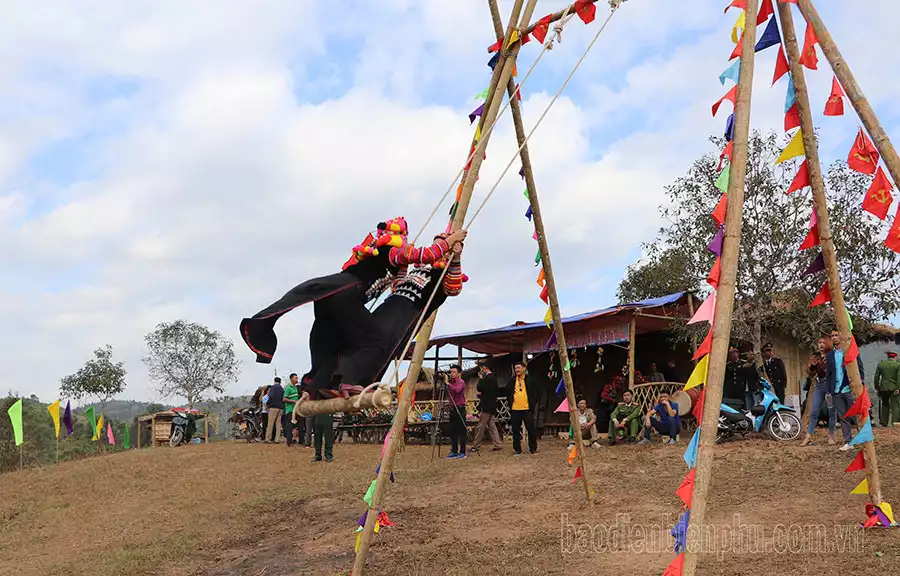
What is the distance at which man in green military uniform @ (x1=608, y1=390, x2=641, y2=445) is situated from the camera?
11.9m

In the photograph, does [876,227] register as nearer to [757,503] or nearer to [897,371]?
[897,371]

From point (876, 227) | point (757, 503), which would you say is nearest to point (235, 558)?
point (757, 503)

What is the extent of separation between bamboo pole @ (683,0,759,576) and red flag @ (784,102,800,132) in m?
1.20

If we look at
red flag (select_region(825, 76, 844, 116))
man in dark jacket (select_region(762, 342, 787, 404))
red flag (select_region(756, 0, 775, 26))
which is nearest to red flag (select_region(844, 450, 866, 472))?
red flag (select_region(825, 76, 844, 116))

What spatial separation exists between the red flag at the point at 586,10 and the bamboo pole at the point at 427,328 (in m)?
0.36

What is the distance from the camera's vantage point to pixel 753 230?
1274 centimetres

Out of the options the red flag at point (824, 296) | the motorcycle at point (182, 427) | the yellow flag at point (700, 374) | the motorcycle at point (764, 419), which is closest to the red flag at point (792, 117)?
the red flag at point (824, 296)

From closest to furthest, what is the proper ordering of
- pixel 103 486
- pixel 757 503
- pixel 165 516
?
pixel 757 503, pixel 165 516, pixel 103 486

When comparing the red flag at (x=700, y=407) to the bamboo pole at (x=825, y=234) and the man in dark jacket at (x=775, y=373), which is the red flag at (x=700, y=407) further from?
the man in dark jacket at (x=775, y=373)

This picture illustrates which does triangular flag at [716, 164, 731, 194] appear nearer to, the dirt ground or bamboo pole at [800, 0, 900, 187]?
bamboo pole at [800, 0, 900, 187]

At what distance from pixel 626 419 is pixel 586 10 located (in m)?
8.13

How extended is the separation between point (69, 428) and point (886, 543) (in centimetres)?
1642

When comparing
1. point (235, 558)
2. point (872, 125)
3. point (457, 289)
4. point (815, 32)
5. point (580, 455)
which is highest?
point (815, 32)

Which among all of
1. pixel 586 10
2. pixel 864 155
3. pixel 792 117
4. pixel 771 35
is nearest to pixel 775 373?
pixel 792 117
